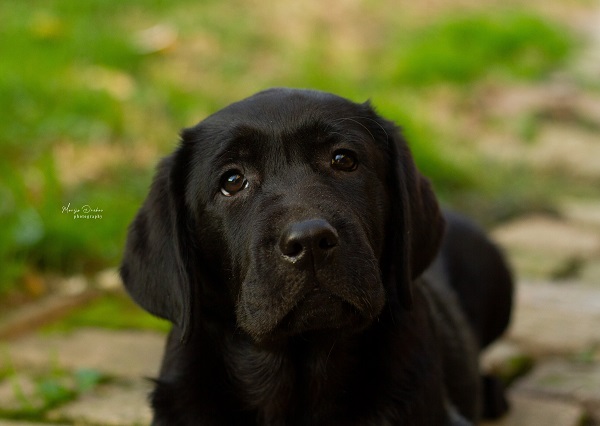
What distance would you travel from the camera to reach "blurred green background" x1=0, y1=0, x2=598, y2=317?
578cm

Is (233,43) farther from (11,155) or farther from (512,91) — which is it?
(11,155)

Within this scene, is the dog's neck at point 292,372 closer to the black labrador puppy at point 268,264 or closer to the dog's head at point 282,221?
the black labrador puppy at point 268,264

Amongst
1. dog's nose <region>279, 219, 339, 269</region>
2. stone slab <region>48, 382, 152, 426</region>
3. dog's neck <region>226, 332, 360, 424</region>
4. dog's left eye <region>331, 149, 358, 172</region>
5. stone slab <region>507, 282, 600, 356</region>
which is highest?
dog's left eye <region>331, 149, 358, 172</region>

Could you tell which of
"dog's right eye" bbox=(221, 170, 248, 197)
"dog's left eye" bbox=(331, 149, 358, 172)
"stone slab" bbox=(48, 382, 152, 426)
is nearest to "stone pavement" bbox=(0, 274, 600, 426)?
"stone slab" bbox=(48, 382, 152, 426)

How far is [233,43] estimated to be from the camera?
418 inches

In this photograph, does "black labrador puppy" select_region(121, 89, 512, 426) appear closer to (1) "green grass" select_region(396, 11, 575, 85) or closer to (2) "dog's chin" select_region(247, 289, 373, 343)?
(2) "dog's chin" select_region(247, 289, 373, 343)

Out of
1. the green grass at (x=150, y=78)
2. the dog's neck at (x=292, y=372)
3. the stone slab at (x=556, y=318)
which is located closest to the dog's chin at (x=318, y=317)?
the dog's neck at (x=292, y=372)

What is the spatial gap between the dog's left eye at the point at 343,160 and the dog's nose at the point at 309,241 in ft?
1.49

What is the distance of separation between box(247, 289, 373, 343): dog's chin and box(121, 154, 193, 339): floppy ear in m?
0.34

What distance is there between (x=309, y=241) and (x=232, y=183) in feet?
1.80

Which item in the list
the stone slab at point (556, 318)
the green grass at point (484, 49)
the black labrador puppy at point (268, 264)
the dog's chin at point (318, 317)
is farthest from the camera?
the green grass at point (484, 49)

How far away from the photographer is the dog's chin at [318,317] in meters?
2.65

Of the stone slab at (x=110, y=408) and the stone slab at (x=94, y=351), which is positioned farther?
the stone slab at (x=94, y=351)

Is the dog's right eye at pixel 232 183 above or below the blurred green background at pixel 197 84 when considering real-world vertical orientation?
above
